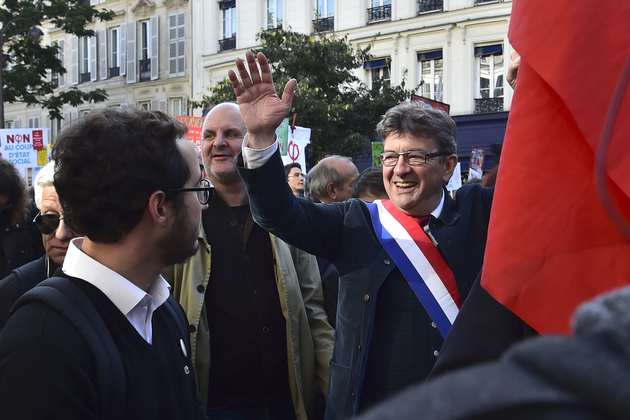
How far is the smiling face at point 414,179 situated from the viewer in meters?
2.93

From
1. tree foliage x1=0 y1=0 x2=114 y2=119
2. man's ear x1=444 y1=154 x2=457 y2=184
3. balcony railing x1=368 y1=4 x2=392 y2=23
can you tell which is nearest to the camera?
man's ear x1=444 y1=154 x2=457 y2=184

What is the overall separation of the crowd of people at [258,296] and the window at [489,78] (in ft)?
60.2

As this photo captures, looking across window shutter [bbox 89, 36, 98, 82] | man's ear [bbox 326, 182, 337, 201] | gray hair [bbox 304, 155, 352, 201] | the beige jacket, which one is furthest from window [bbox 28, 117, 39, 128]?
the beige jacket

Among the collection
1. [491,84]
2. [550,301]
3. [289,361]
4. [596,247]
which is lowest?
[289,361]

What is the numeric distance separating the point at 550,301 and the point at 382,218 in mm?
1645

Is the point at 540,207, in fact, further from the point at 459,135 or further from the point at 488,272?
the point at 459,135

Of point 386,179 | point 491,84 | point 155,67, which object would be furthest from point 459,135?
point 386,179

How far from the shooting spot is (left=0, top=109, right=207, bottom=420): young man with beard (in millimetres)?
1534

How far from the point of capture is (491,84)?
839 inches

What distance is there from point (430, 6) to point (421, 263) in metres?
21.1

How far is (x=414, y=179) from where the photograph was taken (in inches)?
115

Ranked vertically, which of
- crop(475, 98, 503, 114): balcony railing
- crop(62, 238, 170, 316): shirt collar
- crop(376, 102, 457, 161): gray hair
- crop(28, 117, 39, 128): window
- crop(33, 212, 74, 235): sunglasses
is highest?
crop(28, 117, 39, 128): window

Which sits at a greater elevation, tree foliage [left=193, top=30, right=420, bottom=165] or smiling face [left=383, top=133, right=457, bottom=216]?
tree foliage [left=193, top=30, right=420, bottom=165]

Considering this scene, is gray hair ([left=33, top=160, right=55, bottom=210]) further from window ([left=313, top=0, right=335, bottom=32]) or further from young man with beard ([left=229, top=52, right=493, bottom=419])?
window ([left=313, top=0, right=335, bottom=32])
